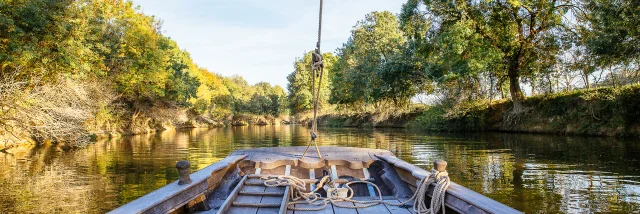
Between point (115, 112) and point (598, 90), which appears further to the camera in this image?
point (115, 112)

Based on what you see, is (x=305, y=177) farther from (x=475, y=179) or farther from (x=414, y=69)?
(x=414, y=69)

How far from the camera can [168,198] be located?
2844 millimetres

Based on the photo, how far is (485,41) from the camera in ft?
57.2

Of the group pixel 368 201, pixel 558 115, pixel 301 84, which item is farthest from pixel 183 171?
pixel 301 84

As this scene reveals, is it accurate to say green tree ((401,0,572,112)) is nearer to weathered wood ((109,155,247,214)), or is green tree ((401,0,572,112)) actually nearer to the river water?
the river water

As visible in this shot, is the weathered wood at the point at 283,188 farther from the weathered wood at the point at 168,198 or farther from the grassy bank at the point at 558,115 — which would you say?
the grassy bank at the point at 558,115

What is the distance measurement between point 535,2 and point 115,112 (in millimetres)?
22514

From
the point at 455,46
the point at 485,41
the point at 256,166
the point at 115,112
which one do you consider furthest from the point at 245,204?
the point at 115,112

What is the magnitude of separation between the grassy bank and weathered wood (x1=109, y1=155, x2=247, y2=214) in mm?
16660

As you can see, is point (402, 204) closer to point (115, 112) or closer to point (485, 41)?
point (485, 41)

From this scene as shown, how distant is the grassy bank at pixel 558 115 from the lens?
15.3 m

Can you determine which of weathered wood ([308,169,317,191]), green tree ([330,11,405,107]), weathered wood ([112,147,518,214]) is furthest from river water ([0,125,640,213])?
green tree ([330,11,405,107])

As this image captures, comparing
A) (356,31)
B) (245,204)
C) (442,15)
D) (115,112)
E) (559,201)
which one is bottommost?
(559,201)

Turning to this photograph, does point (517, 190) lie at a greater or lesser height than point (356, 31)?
lesser
